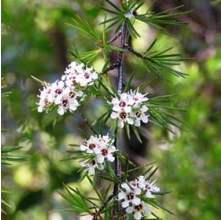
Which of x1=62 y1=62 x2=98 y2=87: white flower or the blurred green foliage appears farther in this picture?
the blurred green foliage

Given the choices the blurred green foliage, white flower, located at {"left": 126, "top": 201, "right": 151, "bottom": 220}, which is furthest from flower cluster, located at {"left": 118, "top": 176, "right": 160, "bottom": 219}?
the blurred green foliage

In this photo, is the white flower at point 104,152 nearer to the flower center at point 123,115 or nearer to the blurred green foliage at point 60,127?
the flower center at point 123,115

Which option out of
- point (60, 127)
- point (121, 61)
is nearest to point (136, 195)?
point (121, 61)

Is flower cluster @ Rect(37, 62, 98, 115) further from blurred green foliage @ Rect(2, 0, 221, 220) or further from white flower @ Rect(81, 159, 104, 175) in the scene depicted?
blurred green foliage @ Rect(2, 0, 221, 220)

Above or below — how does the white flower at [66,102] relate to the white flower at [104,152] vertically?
above

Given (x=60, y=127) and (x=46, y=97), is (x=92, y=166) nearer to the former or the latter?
(x=46, y=97)

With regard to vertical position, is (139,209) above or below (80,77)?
below

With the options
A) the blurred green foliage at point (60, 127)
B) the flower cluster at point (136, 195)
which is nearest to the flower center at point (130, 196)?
the flower cluster at point (136, 195)

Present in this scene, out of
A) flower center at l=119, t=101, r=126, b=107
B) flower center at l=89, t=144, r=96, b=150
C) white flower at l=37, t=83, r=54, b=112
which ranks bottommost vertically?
flower center at l=89, t=144, r=96, b=150
